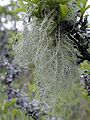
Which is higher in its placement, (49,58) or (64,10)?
(64,10)

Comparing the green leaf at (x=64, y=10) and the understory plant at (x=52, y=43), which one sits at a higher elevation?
the green leaf at (x=64, y=10)

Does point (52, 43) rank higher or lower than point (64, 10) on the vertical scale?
lower

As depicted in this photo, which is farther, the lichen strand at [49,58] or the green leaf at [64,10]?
the lichen strand at [49,58]

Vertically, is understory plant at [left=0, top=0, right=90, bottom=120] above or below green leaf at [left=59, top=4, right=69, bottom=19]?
below

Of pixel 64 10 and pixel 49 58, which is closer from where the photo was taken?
pixel 64 10

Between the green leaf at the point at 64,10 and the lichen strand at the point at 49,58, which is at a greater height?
the green leaf at the point at 64,10

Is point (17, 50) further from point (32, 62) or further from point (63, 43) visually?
point (63, 43)

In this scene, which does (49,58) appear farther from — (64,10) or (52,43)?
(64,10)

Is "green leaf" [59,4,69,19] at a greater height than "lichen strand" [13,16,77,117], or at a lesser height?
greater

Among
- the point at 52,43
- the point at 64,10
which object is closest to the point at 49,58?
the point at 52,43

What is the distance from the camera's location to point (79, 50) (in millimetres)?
1821

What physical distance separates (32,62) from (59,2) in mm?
307

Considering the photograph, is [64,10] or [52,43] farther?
[52,43]

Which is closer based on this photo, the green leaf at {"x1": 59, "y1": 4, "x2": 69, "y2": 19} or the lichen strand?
the green leaf at {"x1": 59, "y1": 4, "x2": 69, "y2": 19}
